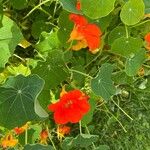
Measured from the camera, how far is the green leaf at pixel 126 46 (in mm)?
1510

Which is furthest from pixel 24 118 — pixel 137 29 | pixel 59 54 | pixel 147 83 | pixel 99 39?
pixel 147 83

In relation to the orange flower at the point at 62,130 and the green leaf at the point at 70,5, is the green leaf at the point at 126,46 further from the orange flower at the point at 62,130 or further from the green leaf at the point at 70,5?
the orange flower at the point at 62,130

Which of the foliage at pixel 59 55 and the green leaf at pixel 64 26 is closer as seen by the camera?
the foliage at pixel 59 55

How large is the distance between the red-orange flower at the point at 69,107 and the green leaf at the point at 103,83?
0.05m

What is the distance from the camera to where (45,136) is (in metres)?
1.81

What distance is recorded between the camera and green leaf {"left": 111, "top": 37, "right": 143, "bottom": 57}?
4.95 feet

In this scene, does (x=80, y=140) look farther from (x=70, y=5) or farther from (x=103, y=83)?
(x=70, y=5)

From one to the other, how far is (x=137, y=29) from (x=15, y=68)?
48 cm

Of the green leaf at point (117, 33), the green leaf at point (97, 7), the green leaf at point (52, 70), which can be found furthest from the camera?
the green leaf at point (117, 33)

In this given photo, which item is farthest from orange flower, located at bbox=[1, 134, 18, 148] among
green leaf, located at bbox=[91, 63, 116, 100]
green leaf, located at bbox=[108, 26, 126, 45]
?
green leaf, located at bbox=[108, 26, 126, 45]

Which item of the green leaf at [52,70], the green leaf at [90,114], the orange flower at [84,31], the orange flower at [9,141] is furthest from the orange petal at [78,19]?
the orange flower at [9,141]

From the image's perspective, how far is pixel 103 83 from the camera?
147 cm

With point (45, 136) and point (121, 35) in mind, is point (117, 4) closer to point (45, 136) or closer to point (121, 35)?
point (121, 35)

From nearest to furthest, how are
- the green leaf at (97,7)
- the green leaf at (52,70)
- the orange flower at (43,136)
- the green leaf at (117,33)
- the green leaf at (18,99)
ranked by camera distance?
the green leaf at (18,99)
the green leaf at (97,7)
the green leaf at (52,70)
the green leaf at (117,33)
the orange flower at (43,136)
